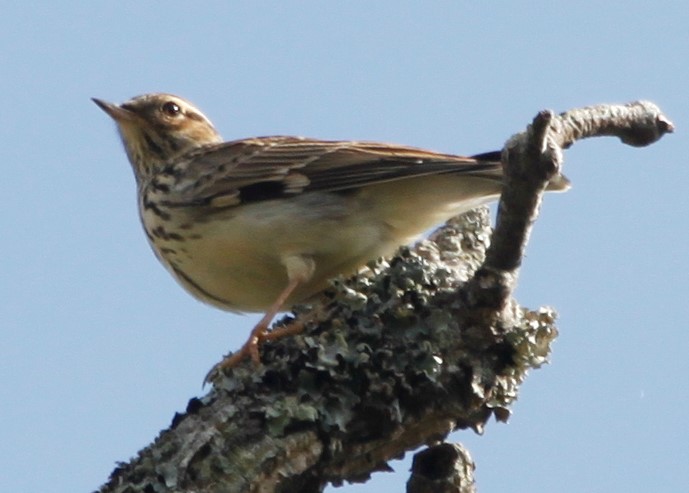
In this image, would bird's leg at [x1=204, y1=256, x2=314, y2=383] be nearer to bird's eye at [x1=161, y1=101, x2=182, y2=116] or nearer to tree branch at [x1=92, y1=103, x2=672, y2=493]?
tree branch at [x1=92, y1=103, x2=672, y2=493]

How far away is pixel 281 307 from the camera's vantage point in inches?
280

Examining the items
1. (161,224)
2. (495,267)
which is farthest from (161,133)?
(495,267)

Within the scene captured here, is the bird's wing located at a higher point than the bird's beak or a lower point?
lower

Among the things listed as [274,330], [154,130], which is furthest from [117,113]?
[274,330]

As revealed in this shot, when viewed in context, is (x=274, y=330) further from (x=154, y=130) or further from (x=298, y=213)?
(x=154, y=130)

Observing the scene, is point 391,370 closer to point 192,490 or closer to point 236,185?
point 192,490

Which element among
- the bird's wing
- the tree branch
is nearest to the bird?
the bird's wing

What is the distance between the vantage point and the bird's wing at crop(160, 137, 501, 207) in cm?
702

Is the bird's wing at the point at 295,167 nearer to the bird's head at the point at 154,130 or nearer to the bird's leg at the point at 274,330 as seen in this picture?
the bird's leg at the point at 274,330

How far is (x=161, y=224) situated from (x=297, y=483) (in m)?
3.05

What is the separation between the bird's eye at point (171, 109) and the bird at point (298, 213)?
158 centimetres

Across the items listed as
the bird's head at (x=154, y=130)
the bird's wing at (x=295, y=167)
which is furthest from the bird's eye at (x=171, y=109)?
the bird's wing at (x=295, y=167)

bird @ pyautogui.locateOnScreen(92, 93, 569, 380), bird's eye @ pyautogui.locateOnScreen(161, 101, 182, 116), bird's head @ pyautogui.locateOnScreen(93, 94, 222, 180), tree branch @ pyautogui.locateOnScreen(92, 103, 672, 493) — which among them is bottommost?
tree branch @ pyautogui.locateOnScreen(92, 103, 672, 493)

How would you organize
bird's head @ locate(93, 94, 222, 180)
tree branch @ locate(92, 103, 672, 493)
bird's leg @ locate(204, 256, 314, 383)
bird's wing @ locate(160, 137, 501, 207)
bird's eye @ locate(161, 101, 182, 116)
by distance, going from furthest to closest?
1. bird's eye @ locate(161, 101, 182, 116)
2. bird's head @ locate(93, 94, 222, 180)
3. bird's wing @ locate(160, 137, 501, 207)
4. bird's leg @ locate(204, 256, 314, 383)
5. tree branch @ locate(92, 103, 672, 493)
